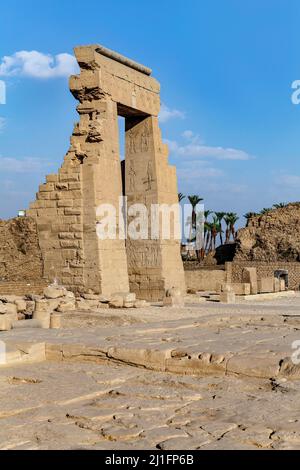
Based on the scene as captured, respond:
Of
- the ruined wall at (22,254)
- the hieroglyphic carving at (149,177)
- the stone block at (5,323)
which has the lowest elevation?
the stone block at (5,323)

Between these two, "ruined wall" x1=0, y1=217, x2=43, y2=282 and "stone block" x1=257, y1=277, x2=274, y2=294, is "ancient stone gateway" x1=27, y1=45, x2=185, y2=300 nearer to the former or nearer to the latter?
"ruined wall" x1=0, y1=217, x2=43, y2=282

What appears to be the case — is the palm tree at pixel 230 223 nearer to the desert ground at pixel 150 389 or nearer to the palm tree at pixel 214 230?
the palm tree at pixel 214 230

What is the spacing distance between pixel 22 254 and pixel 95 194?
2.61m

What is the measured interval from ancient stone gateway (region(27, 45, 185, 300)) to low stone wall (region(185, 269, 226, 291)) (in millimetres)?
9104

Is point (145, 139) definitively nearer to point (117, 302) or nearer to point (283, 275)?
point (117, 302)

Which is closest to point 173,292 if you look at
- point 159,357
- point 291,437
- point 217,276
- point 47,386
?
point 159,357

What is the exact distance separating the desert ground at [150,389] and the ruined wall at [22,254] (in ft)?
23.8

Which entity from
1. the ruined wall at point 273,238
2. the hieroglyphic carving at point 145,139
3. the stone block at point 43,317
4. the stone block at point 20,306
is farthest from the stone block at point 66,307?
the ruined wall at point 273,238

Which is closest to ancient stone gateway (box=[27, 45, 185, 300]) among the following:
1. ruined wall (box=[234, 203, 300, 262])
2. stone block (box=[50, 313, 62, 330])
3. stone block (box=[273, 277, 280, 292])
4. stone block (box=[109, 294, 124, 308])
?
stone block (box=[109, 294, 124, 308])

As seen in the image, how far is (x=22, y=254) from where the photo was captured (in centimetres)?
1509

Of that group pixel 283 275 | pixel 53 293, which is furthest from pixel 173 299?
pixel 283 275

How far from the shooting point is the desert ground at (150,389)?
11.9 ft

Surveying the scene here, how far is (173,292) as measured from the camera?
13875 millimetres

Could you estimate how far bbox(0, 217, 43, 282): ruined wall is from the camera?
15.0 metres
